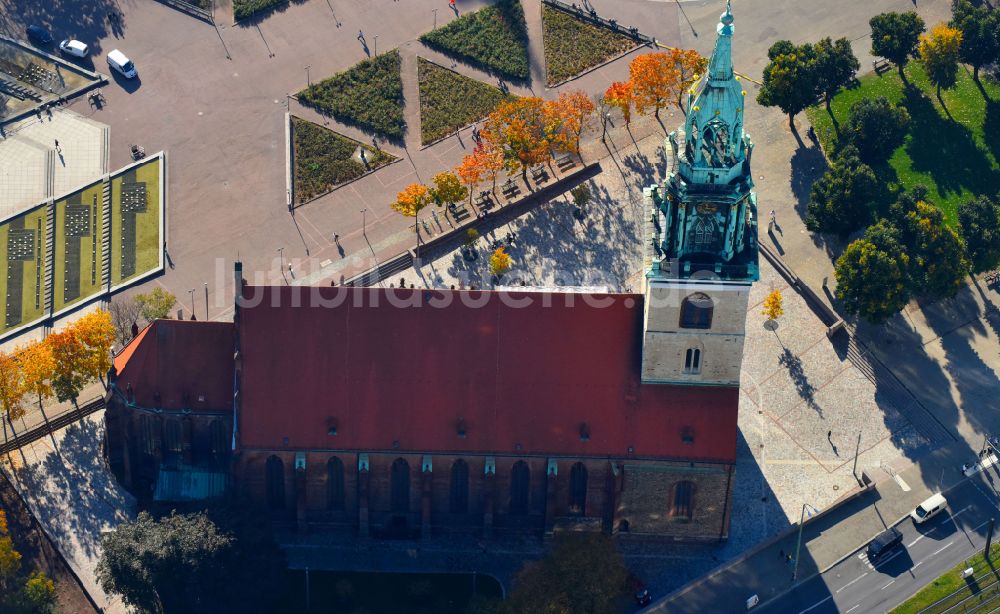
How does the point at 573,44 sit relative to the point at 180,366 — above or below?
above

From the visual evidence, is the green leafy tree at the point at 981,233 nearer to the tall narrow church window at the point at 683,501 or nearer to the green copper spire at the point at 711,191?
the tall narrow church window at the point at 683,501

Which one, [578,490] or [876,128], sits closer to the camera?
[578,490]

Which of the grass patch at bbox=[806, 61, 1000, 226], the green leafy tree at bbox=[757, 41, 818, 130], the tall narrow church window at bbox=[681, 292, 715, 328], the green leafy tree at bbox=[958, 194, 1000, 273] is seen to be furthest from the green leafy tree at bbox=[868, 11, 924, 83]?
the tall narrow church window at bbox=[681, 292, 715, 328]

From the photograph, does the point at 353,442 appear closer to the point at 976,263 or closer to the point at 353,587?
the point at 353,587

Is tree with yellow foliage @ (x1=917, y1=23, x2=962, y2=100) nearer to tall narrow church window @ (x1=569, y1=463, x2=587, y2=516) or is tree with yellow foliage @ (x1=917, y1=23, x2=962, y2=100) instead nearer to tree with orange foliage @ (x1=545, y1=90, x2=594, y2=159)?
tree with orange foliage @ (x1=545, y1=90, x2=594, y2=159)

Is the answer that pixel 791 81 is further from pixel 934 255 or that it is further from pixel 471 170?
pixel 471 170

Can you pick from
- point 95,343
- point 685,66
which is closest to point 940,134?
point 685,66
